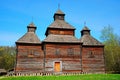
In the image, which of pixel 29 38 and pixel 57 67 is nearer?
pixel 57 67

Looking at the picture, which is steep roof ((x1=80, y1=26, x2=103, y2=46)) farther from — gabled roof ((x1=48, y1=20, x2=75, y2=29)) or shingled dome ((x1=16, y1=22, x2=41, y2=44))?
shingled dome ((x1=16, y1=22, x2=41, y2=44))

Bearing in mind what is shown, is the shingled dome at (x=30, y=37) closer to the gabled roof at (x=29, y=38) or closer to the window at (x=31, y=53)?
the gabled roof at (x=29, y=38)

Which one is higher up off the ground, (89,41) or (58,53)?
(89,41)

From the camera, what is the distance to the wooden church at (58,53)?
34750mm

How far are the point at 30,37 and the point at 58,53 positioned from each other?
615 centimetres

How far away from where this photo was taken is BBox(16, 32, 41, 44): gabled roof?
35.8 metres

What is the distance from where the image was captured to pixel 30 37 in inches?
1464

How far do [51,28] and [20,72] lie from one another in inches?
398

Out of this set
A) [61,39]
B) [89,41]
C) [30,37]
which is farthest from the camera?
[89,41]

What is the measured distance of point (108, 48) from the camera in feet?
191

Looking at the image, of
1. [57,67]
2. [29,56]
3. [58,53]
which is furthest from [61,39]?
[29,56]

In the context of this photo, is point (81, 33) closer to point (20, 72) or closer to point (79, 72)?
point (79, 72)

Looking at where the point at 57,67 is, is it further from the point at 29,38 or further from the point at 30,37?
the point at 30,37

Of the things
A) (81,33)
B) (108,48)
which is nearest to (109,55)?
(108,48)
